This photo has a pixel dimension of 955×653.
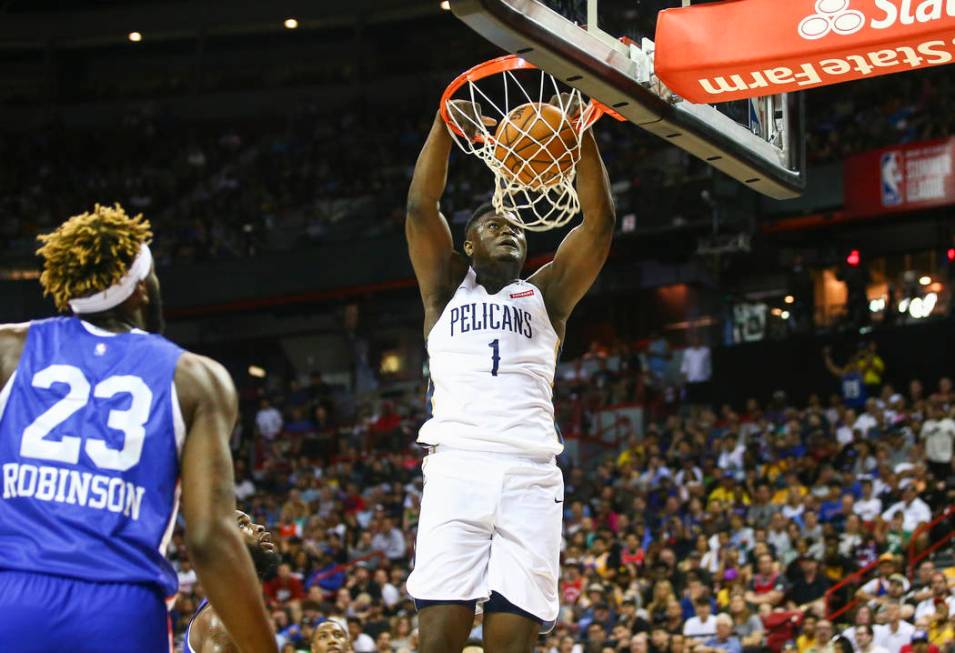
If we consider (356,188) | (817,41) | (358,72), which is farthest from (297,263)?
(817,41)

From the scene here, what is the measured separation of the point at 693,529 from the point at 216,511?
41.5ft

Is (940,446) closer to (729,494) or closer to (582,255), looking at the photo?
(729,494)

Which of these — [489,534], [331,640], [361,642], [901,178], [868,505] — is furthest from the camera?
[901,178]

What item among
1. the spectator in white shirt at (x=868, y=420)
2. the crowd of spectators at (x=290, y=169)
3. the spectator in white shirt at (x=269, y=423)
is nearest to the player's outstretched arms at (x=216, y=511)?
the spectator in white shirt at (x=868, y=420)

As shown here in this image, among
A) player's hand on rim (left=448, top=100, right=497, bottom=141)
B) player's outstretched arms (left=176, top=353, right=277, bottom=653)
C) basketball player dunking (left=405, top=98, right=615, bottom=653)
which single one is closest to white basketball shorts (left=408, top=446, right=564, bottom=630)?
basketball player dunking (left=405, top=98, right=615, bottom=653)

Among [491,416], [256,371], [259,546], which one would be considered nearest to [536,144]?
[491,416]

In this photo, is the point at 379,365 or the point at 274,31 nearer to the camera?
the point at 379,365

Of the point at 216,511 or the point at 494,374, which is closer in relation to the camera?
the point at 216,511

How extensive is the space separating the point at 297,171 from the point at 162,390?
25106 millimetres

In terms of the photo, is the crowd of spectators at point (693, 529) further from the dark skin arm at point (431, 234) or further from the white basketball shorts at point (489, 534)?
the dark skin arm at point (431, 234)

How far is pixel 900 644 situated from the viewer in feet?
37.1

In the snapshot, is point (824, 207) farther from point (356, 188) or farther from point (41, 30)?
point (41, 30)

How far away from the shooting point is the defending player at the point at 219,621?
5.75 m

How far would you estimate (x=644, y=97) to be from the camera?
6.01 metres
